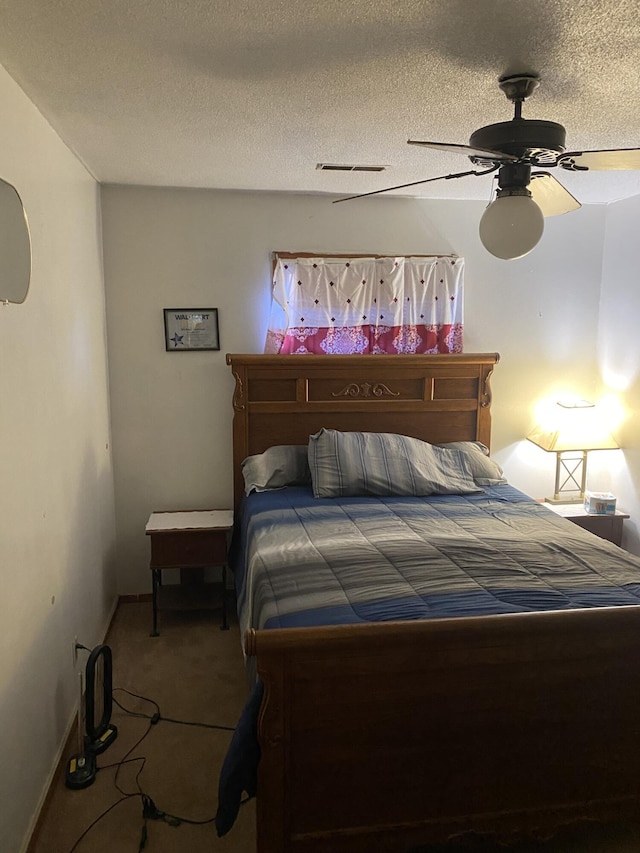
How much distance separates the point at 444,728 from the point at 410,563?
642mm

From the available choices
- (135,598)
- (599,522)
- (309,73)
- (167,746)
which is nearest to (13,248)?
(309,73)

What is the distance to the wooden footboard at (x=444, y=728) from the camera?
1616mm

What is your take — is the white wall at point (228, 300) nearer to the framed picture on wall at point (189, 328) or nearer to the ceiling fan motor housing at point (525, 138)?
the framed picture on wall at point (189, 328)

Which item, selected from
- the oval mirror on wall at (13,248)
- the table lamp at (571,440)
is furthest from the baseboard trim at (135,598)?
the table lamp at (571,440)

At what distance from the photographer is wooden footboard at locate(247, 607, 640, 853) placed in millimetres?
1616

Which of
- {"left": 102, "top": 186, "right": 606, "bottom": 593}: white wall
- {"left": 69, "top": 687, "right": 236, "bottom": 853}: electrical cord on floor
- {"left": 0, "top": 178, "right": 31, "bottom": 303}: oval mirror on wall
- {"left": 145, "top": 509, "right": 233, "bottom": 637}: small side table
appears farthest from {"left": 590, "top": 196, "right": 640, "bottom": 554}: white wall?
{"left": 0, "top": 178, "right": 31, "bottom": 303}: oval mirror on wall

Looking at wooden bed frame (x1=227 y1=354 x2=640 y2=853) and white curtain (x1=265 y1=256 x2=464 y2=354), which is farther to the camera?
white curtain (x1=265 y1=256 x2=464 y2=354)

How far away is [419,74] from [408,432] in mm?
2111

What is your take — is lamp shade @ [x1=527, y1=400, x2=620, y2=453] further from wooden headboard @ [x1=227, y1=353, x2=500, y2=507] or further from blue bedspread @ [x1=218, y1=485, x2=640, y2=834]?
blue bedspread @ [x1=218, y1=485, x2=640, y2=834]

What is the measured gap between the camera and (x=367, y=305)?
3.65 m

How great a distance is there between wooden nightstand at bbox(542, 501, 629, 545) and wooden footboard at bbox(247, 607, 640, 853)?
1.88 meters

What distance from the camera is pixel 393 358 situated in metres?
3.60

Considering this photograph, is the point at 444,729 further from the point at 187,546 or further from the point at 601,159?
the point at 187,546

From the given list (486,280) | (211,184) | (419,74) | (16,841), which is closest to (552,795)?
(16,841)
